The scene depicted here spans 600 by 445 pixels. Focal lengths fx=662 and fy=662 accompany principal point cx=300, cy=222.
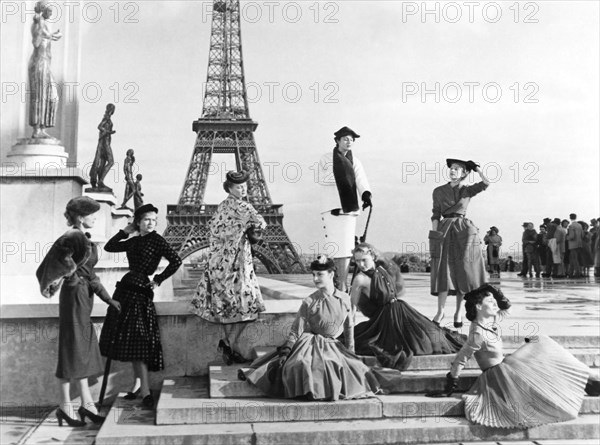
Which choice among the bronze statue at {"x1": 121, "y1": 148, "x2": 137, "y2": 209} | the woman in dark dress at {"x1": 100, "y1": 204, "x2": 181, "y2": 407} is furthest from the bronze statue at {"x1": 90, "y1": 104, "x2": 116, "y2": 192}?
the woman in dark dress at {"x1": 100, "y1": 204, "x2": 181, "y2": 407}

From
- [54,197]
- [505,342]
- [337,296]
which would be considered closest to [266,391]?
[337,296]

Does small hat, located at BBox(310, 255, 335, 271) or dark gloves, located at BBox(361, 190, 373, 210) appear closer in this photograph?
small hat, located at BBox(310, 255, 335, 271)

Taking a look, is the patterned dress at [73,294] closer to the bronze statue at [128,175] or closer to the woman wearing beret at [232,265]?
the woman wearing beret at [232,265]

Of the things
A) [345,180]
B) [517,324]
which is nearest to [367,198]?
[345,180]

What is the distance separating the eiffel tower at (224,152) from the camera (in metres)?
30.6

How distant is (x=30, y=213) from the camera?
8477 mm

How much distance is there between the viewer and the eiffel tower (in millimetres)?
30609

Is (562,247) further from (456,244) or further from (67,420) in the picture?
(67,420)

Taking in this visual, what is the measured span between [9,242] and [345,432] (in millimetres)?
5717

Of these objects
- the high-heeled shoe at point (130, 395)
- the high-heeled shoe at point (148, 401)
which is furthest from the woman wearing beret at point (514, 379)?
the high-heeled shoe at point (130, 395)

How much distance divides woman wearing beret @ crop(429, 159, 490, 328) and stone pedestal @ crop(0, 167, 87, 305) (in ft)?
15.8

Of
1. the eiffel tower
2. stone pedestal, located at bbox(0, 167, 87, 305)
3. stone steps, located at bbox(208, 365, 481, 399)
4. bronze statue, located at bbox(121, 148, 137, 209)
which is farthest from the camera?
the eiffel tower

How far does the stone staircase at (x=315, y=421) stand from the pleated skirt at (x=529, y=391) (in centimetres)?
9

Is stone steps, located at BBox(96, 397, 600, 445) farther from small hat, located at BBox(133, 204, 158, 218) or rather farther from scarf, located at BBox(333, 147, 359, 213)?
scarf, located at BBox(333, 147, 359, 213)
